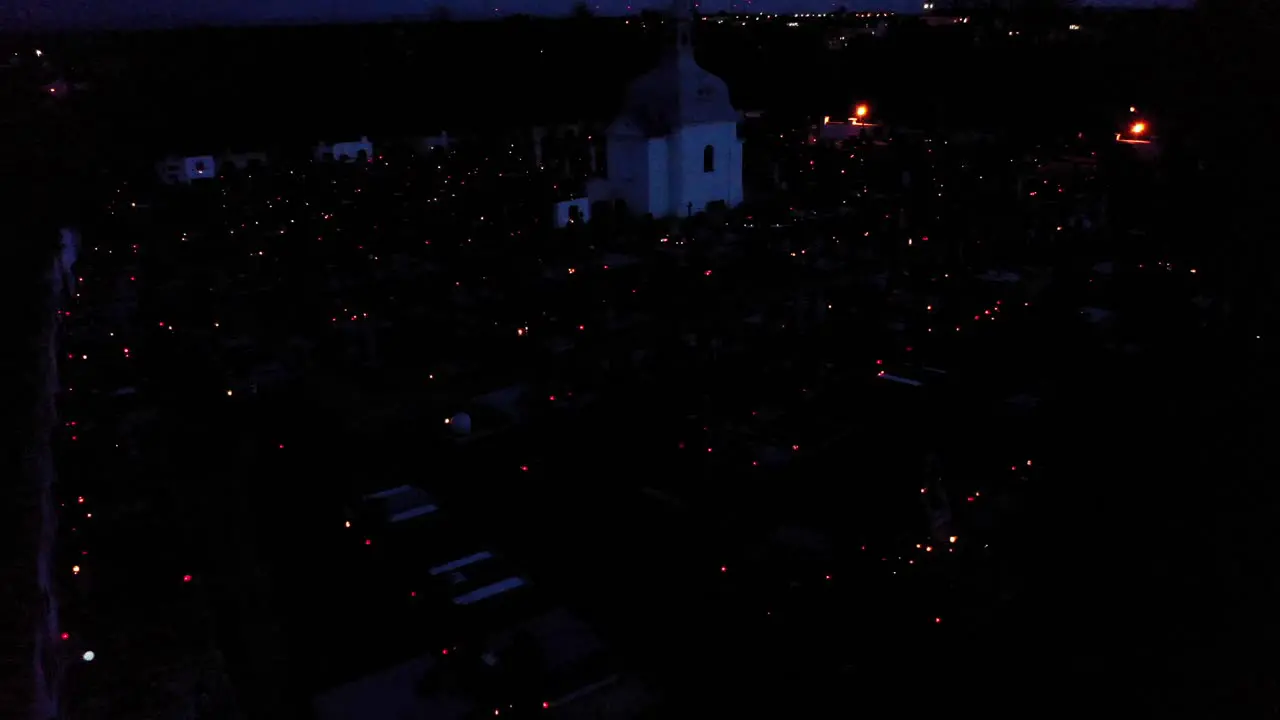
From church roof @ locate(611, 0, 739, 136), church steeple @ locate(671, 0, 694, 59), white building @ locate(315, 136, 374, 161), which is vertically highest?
church steeple @ locate(671, 0, 694, 59)

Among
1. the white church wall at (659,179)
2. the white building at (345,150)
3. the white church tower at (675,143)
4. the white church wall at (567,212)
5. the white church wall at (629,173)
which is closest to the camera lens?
the white church wall at (567,212)

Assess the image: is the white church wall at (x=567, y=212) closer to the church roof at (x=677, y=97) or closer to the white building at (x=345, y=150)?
the church roof at (x=677, y=97)

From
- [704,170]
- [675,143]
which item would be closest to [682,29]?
[675,143]

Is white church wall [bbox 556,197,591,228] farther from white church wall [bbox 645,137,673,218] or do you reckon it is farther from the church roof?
the church roof

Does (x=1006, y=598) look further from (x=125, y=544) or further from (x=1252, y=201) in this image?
(x=125, y=544)

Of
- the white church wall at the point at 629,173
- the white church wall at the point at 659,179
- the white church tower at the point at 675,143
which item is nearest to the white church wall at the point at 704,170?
the white church tower at the point at 675,143

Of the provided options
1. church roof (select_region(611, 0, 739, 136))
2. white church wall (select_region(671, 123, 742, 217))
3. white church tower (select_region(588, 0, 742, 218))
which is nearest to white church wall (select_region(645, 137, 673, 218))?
white church tower (select_region(588, 0, 742, 218))

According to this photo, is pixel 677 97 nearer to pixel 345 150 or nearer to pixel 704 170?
Answer: pixel 704 170
